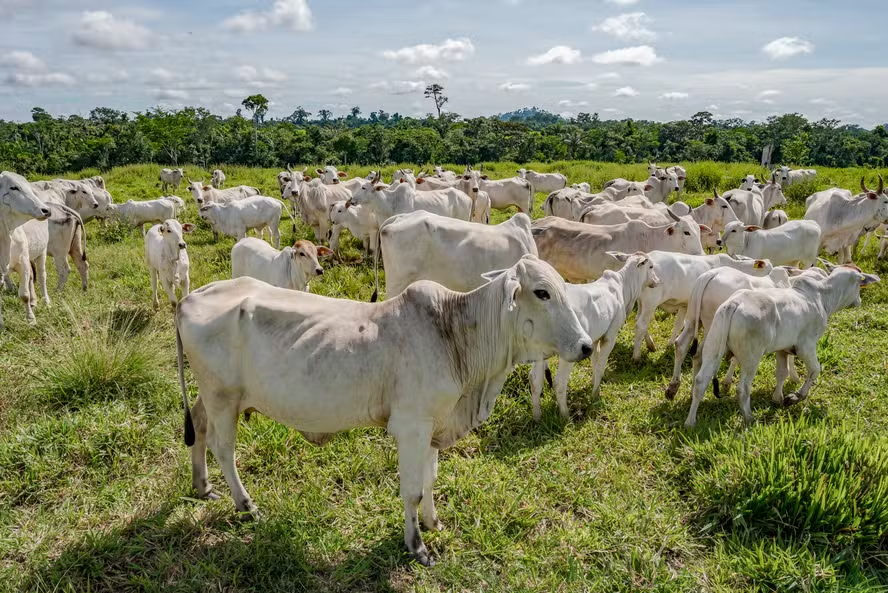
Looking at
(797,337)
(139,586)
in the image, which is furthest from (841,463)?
(139,586)

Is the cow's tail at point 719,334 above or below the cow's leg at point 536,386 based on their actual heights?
above

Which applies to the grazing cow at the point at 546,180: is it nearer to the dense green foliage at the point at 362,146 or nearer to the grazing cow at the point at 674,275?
the grazing cow at the point at 674,275

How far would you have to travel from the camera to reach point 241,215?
12523 millimetres

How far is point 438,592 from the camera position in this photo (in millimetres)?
3547

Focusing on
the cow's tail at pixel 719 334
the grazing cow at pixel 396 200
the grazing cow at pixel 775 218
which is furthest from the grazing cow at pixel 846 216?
the cow's tail at pixel 719 334

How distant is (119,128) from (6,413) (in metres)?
47.0

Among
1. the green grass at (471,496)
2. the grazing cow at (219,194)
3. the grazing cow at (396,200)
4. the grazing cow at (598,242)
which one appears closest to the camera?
the green grass at (471,496)

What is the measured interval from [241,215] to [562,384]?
9.41 metres

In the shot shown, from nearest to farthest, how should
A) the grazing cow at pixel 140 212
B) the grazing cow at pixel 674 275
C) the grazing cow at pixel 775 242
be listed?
the grazing cow at pixel 674 275, the grazing cow at pixel 775 242, the grazing cow at pixel 140 212

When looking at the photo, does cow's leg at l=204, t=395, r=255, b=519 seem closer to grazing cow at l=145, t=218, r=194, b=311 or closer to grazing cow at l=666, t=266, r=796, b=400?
grazing cow at l=666, t=266, r=796, b=400

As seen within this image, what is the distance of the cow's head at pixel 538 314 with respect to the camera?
3322 millimetres

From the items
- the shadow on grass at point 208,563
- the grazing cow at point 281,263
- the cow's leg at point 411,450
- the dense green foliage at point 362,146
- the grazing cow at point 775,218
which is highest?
the dense green foliage at point 362,146

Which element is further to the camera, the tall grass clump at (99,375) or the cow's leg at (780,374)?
the cow's leg at (780,374)

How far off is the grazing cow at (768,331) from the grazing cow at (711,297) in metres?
0.42
